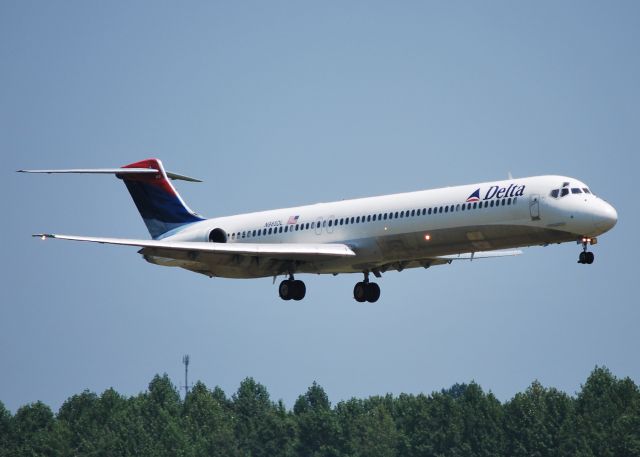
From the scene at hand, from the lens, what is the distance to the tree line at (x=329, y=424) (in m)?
124

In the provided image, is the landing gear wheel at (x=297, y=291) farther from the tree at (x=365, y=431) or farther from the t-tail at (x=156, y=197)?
the tree at (x=365, y=431)

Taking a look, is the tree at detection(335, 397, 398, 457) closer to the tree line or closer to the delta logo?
the tree line

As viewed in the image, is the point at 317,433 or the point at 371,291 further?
the point at 317,433

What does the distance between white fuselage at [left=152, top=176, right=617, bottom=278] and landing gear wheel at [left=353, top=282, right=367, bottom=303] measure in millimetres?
1260

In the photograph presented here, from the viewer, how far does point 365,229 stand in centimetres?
6556

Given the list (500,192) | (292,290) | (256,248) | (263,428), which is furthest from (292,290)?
(263,428)

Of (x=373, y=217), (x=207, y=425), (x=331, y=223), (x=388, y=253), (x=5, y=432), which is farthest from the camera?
(x=5, y=432)

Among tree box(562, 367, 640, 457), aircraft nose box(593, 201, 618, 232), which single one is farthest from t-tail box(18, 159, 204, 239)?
tree box(562, 367, 640, 457)

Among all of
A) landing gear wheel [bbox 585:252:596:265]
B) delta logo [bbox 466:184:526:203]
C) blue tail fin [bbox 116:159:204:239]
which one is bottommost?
landing gear wheel [bbox 585:252:596:265]

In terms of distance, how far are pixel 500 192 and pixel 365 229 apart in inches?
250

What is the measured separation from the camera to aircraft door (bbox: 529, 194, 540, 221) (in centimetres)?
6094

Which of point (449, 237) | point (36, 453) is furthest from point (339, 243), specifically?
point (36, 453)

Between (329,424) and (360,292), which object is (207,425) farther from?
(360,292)

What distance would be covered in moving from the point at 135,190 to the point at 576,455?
176 feet
